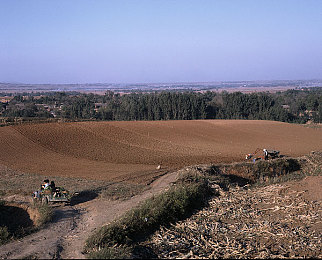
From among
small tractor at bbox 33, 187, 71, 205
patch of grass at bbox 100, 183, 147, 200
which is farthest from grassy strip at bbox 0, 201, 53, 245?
patch of grass at bbox 100, 183, 147, 200

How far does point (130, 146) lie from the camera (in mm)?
32562

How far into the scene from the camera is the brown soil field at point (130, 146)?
22734 millimetres

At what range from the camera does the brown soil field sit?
74.6 ft

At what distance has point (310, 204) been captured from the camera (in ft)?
38.4

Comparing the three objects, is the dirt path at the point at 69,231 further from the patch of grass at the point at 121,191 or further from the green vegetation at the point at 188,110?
the green vegetation at the point at 188,110

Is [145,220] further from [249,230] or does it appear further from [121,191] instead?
[121,191]

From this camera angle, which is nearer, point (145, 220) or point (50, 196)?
point (145, 220)

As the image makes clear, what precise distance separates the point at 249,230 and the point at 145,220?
3156mm

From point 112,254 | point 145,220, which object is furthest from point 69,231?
point 112,254

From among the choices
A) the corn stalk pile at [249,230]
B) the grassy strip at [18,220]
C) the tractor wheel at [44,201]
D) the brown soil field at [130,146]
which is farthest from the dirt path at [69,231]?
the brown soil field at [130,146]

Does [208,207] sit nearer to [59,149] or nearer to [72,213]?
[72,213]

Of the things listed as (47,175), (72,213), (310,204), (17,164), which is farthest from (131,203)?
(17,164)

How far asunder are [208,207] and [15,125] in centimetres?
3305

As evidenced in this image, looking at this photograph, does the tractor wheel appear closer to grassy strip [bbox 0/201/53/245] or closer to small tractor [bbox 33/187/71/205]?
small tractor [bbox 33/187/71/205]
